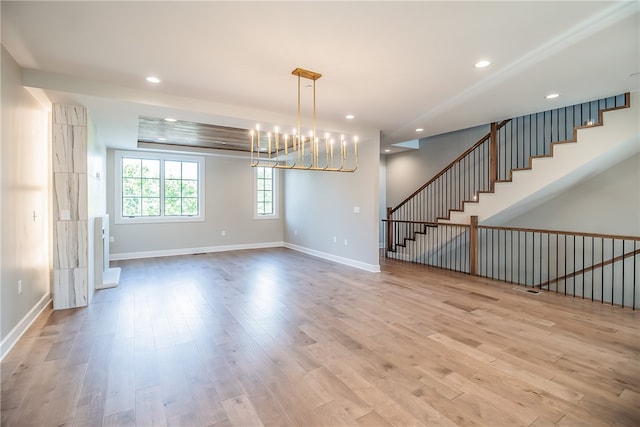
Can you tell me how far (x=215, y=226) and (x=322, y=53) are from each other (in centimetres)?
624

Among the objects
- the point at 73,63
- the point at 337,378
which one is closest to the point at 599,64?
the point at 337,378

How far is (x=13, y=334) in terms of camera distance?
2.83 m

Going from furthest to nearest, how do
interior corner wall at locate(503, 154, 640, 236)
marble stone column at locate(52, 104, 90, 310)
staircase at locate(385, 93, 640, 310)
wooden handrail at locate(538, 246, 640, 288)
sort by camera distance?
interior corner wall at locate(503, 154, 640, 236), wooden handrail at locate(538, 246, 640, 288), staircase at locate(385, 93, 640, 310), marble stone column at locate(52, 104, 90, 310)

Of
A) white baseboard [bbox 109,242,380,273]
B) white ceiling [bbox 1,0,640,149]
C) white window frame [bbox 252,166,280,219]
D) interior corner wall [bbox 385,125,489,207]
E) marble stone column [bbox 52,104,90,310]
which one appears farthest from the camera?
white window frame [bbox 252,166,280,219]

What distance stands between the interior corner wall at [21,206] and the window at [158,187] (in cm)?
337

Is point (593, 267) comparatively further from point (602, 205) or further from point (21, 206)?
point (21, 206)

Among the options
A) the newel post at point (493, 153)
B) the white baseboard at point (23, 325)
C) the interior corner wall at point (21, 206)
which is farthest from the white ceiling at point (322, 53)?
the white baseboard at point (23, 325)

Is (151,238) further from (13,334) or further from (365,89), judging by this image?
(365,89)

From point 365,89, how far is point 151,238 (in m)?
6.22

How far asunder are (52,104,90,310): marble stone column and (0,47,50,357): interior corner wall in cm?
14

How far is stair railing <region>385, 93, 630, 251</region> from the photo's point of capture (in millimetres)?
5469

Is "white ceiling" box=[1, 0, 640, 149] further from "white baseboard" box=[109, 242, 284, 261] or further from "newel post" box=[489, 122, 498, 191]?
"white baseboard" box=[109, 242, 284, 261]

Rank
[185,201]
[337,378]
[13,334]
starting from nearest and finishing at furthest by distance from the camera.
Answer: [337,378] < [13,334] < [185,201]

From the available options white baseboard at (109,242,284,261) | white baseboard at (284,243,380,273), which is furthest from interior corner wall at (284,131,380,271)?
white baseboard at (109,242,284,261)
